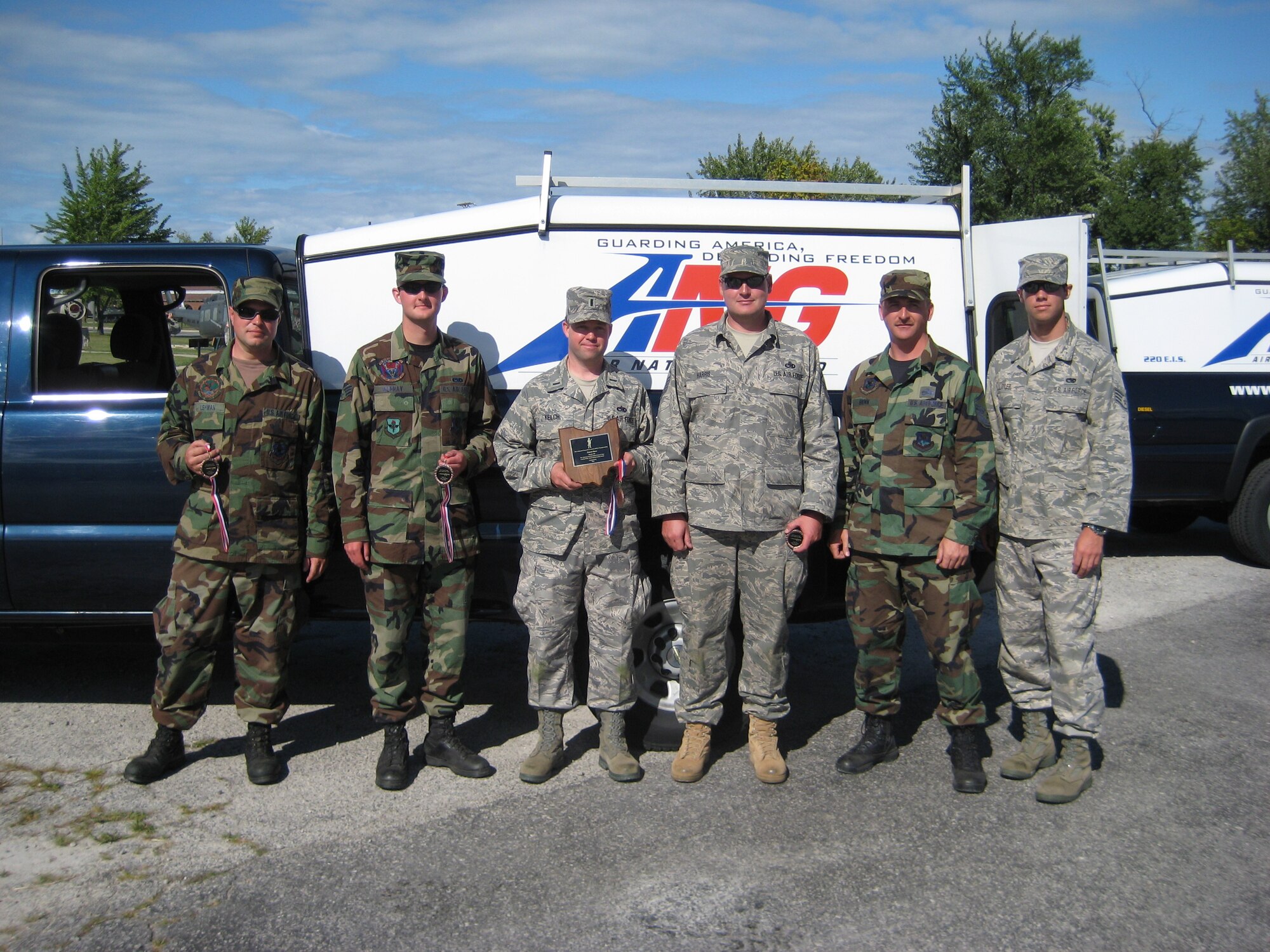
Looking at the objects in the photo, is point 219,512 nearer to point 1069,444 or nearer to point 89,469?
point 89,469

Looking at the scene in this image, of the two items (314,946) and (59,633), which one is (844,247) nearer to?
(314,946)

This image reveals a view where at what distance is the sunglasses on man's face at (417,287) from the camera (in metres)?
3.54

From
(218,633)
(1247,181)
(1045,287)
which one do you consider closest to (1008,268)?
(1045,287)

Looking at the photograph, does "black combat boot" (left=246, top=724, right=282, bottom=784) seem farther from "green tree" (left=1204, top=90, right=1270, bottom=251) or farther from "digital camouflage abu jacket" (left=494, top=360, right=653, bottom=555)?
"green tree" (left=1204, top=90, right=1270, bottom=251)

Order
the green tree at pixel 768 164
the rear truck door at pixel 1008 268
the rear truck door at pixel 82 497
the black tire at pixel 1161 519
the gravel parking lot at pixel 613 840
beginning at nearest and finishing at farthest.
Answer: the gravel parking lot at pixel 613 840
the rear truck door at pixel 82 497
the rear truck door at pixel 1008 268
the black tire at pixel 1161 519
the green tree at pixel 768 164

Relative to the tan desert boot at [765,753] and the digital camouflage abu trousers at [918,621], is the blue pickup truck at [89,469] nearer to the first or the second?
the tan desert boot at [765,753]

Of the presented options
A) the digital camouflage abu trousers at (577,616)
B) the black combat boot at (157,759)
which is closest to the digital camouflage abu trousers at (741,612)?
the digital camouflage abu trousers at (577,616)

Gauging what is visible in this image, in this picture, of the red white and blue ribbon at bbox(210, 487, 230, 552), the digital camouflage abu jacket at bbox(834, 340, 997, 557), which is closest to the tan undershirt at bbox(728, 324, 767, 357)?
the digital camouflage abu jacket at bbox(834, 340, 997, 557)

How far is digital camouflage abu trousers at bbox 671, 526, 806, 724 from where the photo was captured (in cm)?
362

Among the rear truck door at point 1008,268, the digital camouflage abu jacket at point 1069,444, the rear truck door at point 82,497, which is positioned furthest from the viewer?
the rear truck door at point 1008,268

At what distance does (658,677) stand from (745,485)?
1006mm

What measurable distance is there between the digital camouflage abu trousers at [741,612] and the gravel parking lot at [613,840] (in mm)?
315

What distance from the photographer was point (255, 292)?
3.54 meters

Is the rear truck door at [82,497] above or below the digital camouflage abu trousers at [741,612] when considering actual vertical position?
above
